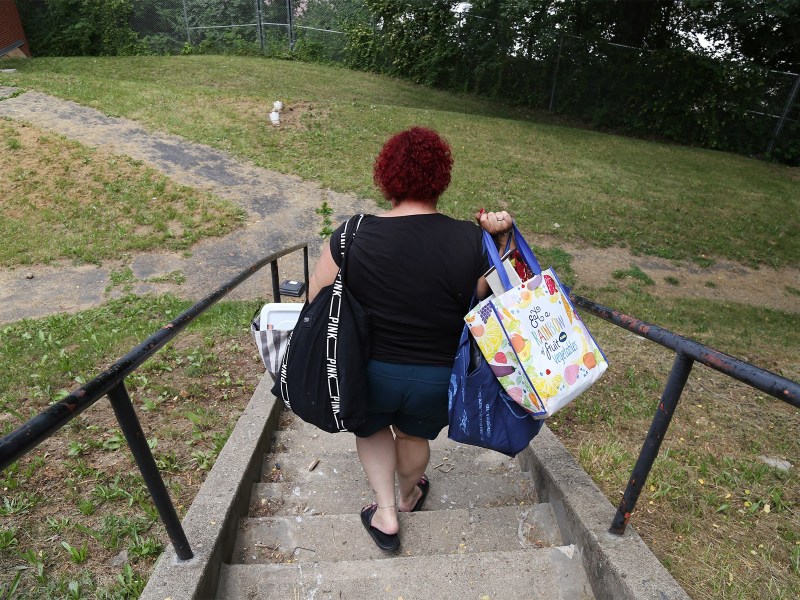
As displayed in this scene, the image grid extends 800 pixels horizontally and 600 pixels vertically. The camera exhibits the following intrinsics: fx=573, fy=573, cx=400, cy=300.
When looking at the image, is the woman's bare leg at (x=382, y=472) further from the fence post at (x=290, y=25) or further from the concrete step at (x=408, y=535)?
the fence post at (x=290, y=25)

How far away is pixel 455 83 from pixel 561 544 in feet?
56.2

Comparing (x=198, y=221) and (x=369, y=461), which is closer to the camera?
(x=369, y=461)

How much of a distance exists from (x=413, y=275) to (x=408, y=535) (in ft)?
3.85

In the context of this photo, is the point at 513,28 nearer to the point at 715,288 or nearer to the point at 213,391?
the point at 715,288

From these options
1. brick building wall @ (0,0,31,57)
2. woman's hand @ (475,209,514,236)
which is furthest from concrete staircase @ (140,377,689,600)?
brick building wall @ (0,0,31,57)

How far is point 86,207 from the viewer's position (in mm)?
8188

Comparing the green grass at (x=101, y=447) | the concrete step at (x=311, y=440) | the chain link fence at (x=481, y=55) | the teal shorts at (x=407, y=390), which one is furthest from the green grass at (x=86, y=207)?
the chain link fence at (x=481, y=55)

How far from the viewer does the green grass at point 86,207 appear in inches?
290

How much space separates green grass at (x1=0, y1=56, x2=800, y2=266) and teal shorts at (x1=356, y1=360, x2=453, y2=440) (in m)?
6.90

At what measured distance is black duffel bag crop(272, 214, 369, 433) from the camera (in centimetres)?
193

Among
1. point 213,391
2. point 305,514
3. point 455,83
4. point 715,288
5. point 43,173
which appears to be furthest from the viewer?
point 455,83

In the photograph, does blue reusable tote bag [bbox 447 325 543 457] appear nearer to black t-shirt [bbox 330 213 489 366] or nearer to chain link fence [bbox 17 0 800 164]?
black t-shirt [bbox 330 213 489 366]

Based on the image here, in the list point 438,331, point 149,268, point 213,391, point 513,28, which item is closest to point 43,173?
point 149,268

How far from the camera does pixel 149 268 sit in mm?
6992
